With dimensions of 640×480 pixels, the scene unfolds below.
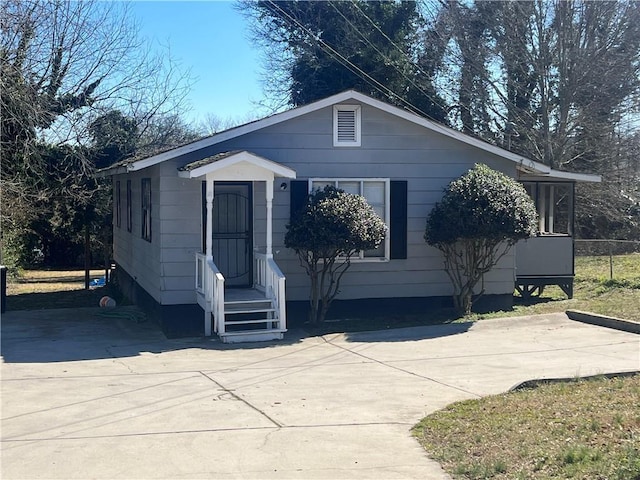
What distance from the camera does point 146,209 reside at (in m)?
15.4

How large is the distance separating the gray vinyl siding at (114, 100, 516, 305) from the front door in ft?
1.31

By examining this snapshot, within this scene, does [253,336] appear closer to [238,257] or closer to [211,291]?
[211,291]

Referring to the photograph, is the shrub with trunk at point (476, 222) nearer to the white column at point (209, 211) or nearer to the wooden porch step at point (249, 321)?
the wooden porch step at point (249, 321)

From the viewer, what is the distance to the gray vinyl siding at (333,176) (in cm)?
1350

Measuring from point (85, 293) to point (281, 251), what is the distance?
8545 mm

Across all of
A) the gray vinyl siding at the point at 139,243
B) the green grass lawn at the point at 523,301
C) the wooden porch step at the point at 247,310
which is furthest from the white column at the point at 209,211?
the green grass lawn at the point at 523,301

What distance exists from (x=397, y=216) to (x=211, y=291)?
3.98 m

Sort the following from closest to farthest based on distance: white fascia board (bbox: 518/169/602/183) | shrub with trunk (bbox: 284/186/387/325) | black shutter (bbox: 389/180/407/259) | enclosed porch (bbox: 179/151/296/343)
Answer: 1. enclosed porch (bbox: 179/151/296/343)
2. shrub with trunk (bbox: 284/186/387/325)
3. black shutter (bbox: 389/180/407/259)
4. white fascia board (bbox: 518/169/602/183)

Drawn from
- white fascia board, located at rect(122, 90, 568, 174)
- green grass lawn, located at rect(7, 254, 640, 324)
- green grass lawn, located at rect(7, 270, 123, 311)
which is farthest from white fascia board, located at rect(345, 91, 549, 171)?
green grass lawn, located at rect(7, 270, 123, 311)

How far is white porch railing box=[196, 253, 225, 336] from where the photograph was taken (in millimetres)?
12352

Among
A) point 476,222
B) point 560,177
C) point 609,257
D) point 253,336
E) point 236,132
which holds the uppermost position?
point 236,132

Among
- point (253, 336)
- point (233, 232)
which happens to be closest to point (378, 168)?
point (233, 232)

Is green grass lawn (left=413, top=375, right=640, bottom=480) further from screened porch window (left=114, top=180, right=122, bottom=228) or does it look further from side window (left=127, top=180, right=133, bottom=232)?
screened porch window (left=114, top=180, right=122, bottom=228)

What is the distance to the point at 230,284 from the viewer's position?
1458 cm
